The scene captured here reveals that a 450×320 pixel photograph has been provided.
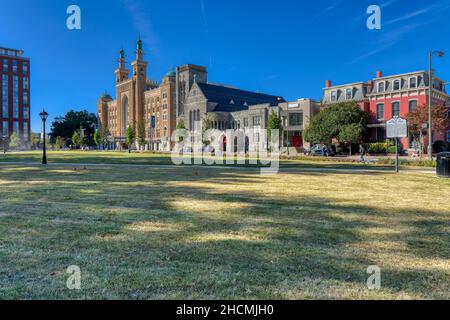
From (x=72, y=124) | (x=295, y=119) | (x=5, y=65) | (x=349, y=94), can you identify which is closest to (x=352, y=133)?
(x=349, y=94)

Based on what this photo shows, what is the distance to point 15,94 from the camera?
126125 mm

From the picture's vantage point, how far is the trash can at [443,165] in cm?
1530

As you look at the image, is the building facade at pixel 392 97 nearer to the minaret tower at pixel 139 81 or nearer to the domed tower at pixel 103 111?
the minaret tower at pixel 139 81

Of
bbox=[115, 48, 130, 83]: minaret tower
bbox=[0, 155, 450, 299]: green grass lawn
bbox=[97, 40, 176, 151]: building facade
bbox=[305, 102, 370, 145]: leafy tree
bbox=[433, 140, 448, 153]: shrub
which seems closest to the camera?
bbox=[0, 155, 450, 299]: green grass lawn

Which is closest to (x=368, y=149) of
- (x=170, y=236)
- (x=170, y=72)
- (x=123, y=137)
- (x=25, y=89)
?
(x=170, y=236)

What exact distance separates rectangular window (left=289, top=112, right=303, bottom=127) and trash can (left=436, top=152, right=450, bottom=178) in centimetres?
4391

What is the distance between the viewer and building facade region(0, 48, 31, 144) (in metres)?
123

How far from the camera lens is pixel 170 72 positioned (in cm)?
9969

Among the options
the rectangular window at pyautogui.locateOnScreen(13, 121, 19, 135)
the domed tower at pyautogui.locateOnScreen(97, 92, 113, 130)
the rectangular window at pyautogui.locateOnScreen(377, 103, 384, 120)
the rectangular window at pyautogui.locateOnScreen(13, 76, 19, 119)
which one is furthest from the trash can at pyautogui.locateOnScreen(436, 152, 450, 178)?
the rectangular window at pyautogui.locateOnScreen(13, 76, 19, 119)

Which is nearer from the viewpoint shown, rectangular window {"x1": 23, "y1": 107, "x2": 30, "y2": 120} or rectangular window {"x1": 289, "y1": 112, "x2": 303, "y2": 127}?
rectangular window {"x1": 289, "y1": 112, "x2": 303, "y2": 127}

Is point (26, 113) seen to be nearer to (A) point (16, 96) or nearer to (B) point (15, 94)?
(A) point (16, 96)

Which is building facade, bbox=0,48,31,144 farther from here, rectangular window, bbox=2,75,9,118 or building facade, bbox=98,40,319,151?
building facade, bbox=98,40,319,151
